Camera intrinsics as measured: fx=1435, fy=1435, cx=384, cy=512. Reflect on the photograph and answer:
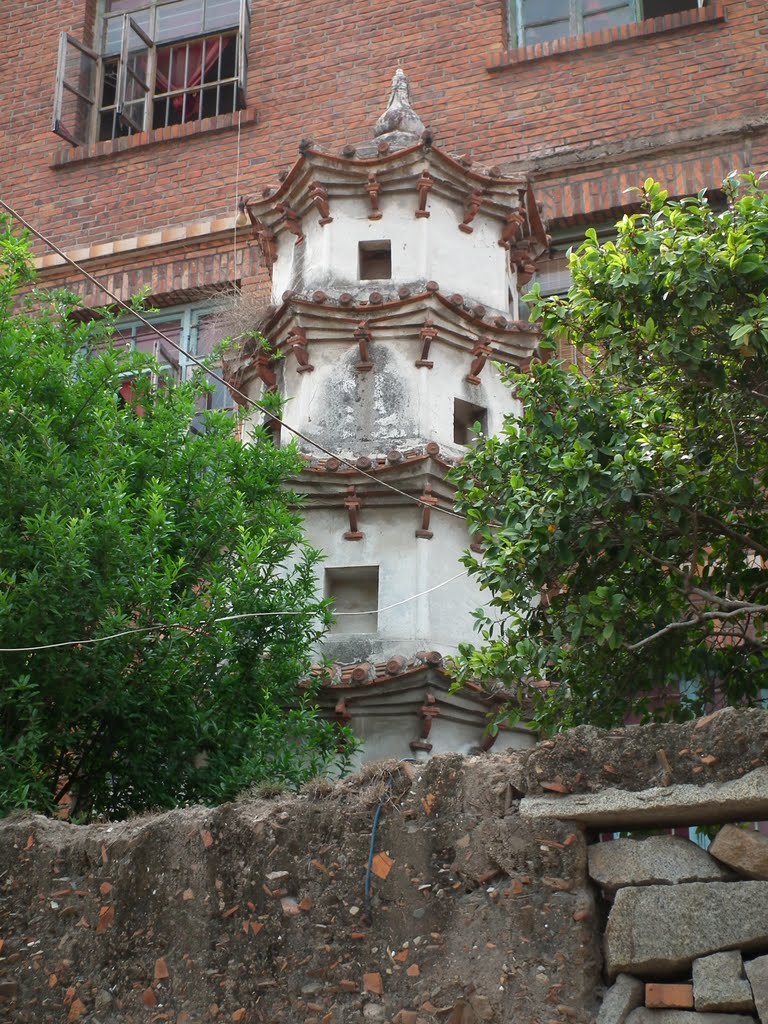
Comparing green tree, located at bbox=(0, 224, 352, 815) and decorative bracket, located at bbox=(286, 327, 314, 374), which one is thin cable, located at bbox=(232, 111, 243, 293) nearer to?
decorative bracket, located at bbox=(286, 327, 314, 374)

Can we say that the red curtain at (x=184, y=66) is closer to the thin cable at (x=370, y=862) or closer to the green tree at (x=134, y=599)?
the green tree at (x=134, y=599)

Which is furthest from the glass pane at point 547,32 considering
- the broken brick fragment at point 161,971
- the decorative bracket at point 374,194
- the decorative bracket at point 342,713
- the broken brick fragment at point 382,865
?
the broken brick fragment at point 161,971

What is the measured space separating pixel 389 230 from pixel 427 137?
0.97 meters

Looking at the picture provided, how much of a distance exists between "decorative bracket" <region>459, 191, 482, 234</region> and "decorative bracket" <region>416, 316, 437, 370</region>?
1.44m

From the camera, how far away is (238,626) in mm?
10047

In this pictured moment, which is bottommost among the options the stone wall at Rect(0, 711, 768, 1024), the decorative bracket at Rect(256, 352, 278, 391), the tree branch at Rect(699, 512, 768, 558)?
the stone wall at Rect(0, 711, 768, 1024)

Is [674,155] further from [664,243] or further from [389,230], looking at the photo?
[664,243]

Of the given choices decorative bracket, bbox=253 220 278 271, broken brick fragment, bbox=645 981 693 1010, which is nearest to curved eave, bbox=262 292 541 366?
decorative bracket, bbox=253 220 278 271

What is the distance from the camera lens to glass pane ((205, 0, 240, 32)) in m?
19.2

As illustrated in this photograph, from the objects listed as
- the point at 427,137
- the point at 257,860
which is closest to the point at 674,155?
the point at 427,137

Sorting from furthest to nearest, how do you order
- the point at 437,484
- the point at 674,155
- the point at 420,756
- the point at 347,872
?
1. the point at 674,155
2. the point at 437,484
3. the point at 420,756
4. the point at 347,872

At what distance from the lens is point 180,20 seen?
63.8ft

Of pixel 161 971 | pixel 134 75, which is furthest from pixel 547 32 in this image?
pixel 161 971

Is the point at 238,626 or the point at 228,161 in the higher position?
the point at 228,161
